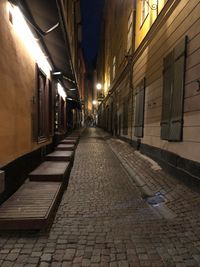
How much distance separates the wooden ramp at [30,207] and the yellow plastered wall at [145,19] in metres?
5.96

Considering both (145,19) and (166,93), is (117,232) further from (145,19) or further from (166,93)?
(145,19)

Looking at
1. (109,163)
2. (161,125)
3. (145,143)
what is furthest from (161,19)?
(109,163)

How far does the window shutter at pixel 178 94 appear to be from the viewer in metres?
5.86

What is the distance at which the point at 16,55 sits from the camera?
4.75 metres

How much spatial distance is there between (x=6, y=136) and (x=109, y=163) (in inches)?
218

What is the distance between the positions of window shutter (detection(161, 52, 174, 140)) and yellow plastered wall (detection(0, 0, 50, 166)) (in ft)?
10.7

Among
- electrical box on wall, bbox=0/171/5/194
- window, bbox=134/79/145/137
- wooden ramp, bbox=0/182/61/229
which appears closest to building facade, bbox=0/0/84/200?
electrical box on wall, bbox=0/171/5/194

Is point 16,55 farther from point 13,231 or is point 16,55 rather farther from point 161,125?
point 161,125

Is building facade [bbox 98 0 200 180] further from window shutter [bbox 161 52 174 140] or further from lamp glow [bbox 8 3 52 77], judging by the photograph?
lamp glow [bbox 8 3 52 77]

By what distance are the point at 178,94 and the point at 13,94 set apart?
350 cm

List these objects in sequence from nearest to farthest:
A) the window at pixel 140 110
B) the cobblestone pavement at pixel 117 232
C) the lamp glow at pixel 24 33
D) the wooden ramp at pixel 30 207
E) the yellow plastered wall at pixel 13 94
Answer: the cobblestone pavement at pixel 117 232, the wooden ramp at pixel 30 207, the yellow plastered wall at pixel 13 94, the lamp glow at pixel 24 33, the window at pixel 140 110

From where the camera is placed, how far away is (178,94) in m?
6.10

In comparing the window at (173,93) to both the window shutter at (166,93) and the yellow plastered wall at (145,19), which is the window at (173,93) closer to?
the window shutter at (166,93)

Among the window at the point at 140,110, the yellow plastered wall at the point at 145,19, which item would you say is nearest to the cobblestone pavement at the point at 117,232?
the window at the point at 140,110
